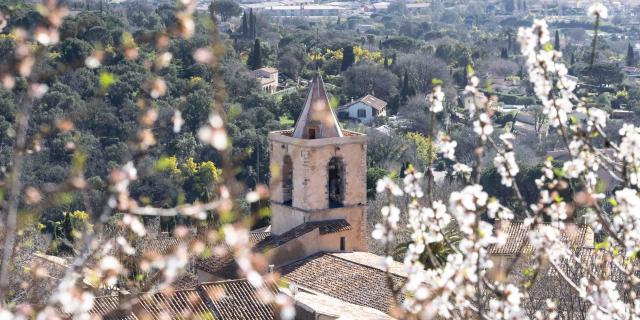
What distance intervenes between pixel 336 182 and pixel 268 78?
38.7 meters

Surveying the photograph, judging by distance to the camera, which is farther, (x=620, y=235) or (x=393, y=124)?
(x=393, y=124)

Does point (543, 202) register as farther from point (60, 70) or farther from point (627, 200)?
point (60, 70)

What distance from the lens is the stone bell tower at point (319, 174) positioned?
20688mm

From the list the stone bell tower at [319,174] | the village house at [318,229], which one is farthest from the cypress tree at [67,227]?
the stone bell tower at [319,174]

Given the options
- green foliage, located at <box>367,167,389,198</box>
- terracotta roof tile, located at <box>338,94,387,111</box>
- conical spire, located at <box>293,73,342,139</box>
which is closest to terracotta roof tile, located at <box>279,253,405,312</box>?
conical spire, located at <box>293,73,342,139</box>

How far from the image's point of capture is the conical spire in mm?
20781

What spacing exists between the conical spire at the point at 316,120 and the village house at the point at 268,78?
120 ft

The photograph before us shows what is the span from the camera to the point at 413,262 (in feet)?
24.8

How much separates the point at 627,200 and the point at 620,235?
0.82 metres

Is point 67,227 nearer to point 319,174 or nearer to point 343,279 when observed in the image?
point 319,174

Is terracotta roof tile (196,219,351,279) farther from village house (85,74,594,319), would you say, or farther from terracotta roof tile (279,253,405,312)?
terracotta roof tile (279,253,405,312)

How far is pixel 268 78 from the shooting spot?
59.8 meters

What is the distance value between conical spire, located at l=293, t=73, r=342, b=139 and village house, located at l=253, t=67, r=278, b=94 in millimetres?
36596

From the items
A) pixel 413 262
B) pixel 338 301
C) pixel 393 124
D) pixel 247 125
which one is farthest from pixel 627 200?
pixel 393 124
